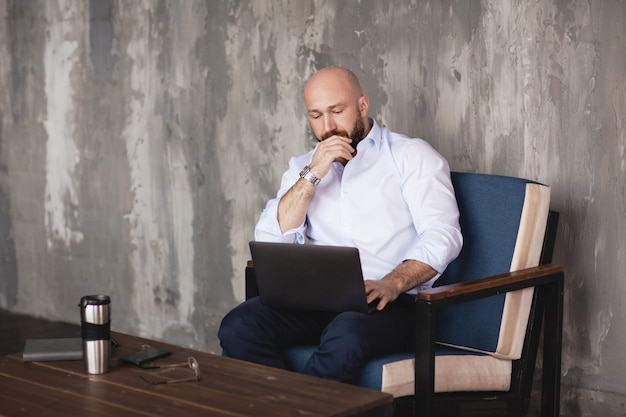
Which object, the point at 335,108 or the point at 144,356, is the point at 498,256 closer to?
the point at 335,108

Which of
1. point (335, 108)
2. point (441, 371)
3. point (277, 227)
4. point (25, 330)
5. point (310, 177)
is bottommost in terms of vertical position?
point (25, 330)

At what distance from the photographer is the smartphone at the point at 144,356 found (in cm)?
252

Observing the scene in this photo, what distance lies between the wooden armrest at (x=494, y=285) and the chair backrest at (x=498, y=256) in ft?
0.26

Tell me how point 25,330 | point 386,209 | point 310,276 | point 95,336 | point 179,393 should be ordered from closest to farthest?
1. point 179,393
2. point 95,336
3. point 310,276
4. point 386,209
5. point 25,330

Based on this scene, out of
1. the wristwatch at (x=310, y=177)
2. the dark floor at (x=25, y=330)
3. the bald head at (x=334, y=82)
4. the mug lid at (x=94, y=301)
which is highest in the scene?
the bald head at (x=334, y=82)

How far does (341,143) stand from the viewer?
3.24 meters

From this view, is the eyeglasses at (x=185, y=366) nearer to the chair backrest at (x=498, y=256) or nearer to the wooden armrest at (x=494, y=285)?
the wooden armrest at (x=494, y=285)

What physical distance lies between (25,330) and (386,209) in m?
2.97

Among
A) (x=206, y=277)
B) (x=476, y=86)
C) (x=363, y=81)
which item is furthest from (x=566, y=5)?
(x=206, y=277)

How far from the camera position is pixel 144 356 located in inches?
101

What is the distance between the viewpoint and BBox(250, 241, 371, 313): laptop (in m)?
2.72

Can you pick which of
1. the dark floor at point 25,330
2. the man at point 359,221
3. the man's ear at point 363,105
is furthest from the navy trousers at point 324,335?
the dark floor at point 25,330

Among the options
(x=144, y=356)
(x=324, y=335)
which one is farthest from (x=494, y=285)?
(x=144, y=356)

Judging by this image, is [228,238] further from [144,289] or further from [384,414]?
[384,414]
